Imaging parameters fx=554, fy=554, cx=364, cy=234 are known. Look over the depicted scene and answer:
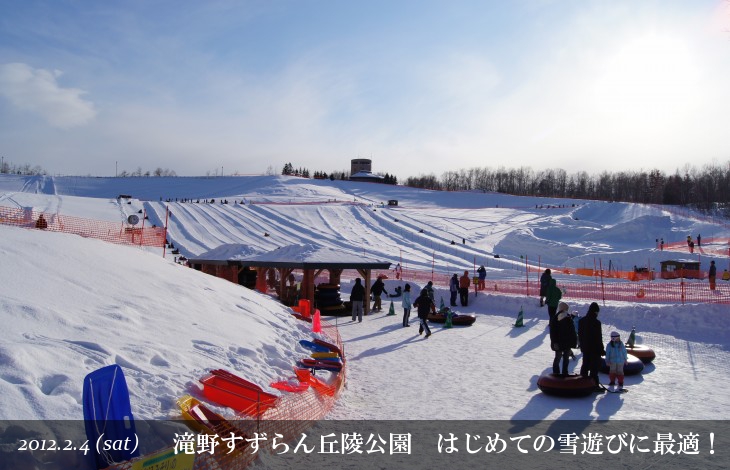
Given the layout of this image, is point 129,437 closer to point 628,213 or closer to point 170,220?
point 170,220

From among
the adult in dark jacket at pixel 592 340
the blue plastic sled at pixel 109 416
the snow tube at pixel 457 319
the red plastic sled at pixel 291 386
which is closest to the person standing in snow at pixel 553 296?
the snow tube at pixel 457 319

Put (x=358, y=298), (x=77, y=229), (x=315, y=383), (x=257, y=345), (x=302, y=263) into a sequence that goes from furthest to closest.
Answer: (x=77, y=229) < (x=302, y=263) < (x=358, y=298) < (x=257, y=345) < (x=315, y=383)

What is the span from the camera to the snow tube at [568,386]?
891 cm

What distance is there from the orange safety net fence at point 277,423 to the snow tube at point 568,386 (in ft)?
11.2

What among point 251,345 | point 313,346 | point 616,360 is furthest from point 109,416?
point 616,360

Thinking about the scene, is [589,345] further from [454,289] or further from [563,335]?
[454,289]

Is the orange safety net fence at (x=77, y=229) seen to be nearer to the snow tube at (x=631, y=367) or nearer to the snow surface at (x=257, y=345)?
the snow surface at (x=257, y=345)

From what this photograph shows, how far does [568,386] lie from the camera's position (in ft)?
29.3

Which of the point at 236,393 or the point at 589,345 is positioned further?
the point at 589,345

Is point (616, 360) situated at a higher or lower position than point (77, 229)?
lower

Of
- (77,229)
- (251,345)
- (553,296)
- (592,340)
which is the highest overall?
→ (77,229)

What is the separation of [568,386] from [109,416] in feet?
22.5

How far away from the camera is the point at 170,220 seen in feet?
147

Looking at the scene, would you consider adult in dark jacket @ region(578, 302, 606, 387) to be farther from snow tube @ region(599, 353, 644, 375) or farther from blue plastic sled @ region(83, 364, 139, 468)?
blue plastic sled @ region(83, 364, 139, 468)
